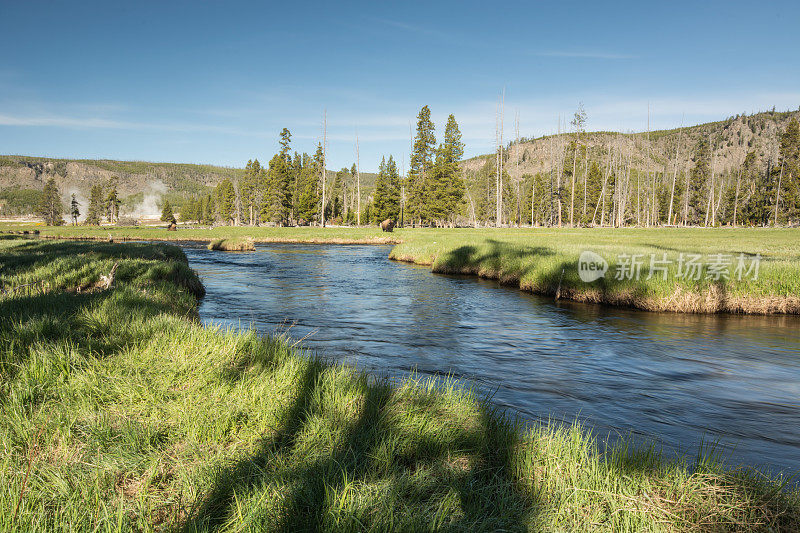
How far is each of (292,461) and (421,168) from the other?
73.8 metres

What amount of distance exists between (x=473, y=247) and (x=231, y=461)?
74.7 ft

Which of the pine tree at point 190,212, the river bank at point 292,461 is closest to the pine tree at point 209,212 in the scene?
the pine tree at point 190,212

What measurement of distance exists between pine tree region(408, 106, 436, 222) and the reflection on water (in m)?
54.1

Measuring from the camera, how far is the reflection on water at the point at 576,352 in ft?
19.4

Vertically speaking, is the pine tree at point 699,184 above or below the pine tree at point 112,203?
above

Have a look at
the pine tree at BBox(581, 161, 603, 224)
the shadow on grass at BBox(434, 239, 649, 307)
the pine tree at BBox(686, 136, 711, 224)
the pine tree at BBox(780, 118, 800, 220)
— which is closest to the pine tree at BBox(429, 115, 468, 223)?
the pine tree at BBox(581, 161, 603, 224)

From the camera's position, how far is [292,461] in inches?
123

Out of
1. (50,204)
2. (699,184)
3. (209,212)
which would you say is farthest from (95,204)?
(699,184)

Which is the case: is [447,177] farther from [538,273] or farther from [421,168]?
[538,273]

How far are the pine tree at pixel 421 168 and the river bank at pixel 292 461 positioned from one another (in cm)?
6500

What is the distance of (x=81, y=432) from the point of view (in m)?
3.30

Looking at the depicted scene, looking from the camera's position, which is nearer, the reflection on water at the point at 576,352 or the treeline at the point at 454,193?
the reflection on water at the point at 576,352

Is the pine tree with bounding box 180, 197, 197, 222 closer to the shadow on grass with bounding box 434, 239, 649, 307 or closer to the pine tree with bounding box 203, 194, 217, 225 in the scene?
the pine tree with bounding box 203, 194, 217, 225

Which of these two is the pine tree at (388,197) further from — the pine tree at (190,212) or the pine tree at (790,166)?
the pine tree at (190,212)
